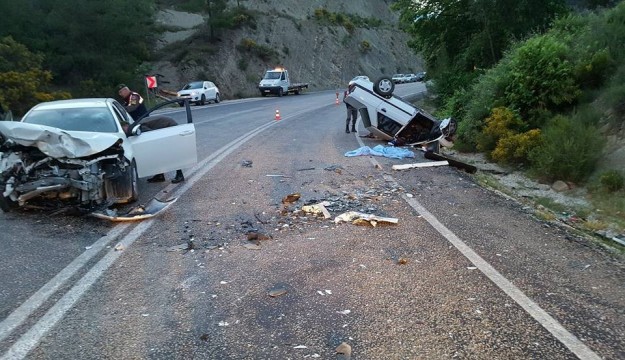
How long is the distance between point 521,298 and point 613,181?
491 cm

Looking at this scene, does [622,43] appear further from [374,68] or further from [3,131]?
[374,68]

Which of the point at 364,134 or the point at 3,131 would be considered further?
the point at 364,134

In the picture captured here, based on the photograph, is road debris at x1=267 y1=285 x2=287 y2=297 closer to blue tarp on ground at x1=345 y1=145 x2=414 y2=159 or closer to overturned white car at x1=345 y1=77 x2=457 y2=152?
blue tarp on ground at x1=345 y1=145 x2=414 y2=159

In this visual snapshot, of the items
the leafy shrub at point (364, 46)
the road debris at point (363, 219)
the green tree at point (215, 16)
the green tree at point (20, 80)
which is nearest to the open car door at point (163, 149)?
the road debris at point (363, 219)

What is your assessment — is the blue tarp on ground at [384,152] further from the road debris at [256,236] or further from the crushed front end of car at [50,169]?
the crushed front end of car at [50,169]

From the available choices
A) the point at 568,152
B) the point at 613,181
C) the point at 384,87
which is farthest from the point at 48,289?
the point at 384,87

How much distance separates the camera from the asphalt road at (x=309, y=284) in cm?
354

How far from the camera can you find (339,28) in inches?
2955

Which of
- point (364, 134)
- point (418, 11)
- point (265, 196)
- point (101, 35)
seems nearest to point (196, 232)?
point (265, 196)

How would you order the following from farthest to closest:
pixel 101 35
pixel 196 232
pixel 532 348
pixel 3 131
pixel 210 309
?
pixel 101 35 → pixel 3 131 → pixel 196 232 → pixel 210 309 → pixel 532 348

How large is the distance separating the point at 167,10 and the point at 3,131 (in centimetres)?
5796

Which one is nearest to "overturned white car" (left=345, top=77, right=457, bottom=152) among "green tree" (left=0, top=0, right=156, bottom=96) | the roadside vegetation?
the roadside vegetation

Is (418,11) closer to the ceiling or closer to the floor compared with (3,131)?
closer to the ceiling

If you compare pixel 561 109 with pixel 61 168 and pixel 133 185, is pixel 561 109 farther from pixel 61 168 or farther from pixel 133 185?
pixel 61 168
